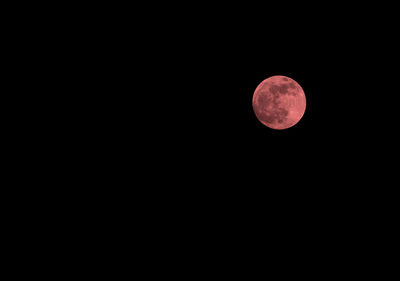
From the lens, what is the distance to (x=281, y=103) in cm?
247

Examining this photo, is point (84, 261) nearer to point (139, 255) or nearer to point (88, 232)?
point (88, 232)

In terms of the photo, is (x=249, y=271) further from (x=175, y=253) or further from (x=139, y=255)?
(x=139, y=255)

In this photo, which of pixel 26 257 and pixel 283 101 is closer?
pixel 283 101

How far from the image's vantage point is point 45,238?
11.0 ft

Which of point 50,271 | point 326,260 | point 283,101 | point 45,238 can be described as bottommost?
point 50,271

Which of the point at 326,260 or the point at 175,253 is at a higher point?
the point at 326,260

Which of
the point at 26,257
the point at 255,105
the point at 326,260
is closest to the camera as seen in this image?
the point at 255,105

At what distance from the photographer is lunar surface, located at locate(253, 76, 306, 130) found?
8.07ft

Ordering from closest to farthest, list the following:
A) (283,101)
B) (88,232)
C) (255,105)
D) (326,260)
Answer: (283,101) < (255,105) < (88,232) < (326,260)

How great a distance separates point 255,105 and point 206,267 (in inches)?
103

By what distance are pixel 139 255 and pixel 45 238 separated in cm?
135

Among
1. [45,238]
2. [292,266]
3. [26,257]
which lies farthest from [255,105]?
[26,257]

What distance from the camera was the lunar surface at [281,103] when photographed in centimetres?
246

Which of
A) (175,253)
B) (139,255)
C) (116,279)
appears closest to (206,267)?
(175,253)
